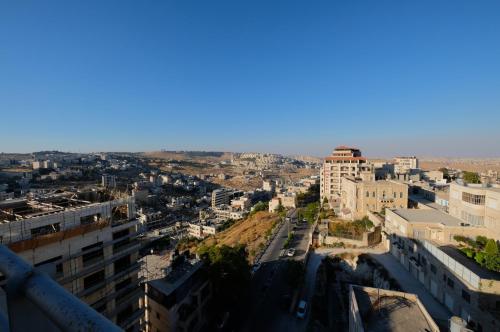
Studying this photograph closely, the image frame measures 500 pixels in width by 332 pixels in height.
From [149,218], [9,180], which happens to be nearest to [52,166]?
[9,180]

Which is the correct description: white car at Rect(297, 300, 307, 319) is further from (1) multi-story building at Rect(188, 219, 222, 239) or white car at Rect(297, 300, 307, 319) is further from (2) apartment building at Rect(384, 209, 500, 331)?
(1) multi-story building at Rect(188, 219, 222, 239)

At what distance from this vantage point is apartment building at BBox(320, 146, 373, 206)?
47812 mm

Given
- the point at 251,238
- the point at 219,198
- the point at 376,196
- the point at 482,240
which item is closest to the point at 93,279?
the point at 482,240

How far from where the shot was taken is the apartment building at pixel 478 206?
60.7 feet

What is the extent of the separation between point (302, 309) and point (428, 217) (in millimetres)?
13374

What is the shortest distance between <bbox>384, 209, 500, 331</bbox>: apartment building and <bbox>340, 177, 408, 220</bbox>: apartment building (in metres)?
4.67

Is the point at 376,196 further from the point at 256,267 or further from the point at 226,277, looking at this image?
the point at 226,277

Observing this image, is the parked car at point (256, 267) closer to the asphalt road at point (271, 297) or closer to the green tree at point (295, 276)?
the asphalt road at point (271, 297)

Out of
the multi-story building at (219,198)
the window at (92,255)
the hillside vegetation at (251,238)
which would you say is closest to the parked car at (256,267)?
the hillside vegetation at (251,238)

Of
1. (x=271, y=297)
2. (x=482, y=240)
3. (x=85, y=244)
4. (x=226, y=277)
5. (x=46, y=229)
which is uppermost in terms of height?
(x=46, y=229)

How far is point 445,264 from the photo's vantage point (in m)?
16.7

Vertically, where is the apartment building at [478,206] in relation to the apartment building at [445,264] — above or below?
above

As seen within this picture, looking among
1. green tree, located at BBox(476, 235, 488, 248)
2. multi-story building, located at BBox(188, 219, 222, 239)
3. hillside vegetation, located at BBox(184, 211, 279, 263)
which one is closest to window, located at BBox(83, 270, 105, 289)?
hillside vegetation, located at BBox(184, 211, 279, 263)

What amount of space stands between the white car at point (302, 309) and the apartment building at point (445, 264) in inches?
316
